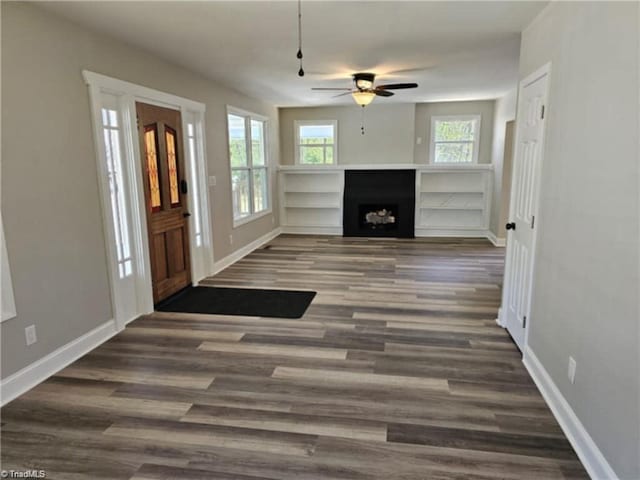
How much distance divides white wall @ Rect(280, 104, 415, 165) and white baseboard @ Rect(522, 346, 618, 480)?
5.61 m

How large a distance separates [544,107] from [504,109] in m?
4.36

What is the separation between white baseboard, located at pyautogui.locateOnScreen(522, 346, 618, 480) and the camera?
182 centimetres

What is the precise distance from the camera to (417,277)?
→ 5098mm

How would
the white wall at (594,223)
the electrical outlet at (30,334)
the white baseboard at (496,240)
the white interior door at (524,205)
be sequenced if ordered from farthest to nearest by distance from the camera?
the white baseboard at (496,240) → the white interior door at (524,205) → the electrical outlet at (30,334) → the white wall at (594,223)

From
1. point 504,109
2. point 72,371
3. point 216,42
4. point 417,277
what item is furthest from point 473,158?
point 72,371

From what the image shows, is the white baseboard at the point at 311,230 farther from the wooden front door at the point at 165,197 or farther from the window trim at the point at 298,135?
the wooden front door at the point at 165,197

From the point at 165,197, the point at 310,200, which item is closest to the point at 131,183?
the point at 165,197

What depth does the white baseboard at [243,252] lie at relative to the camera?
5.51 meters

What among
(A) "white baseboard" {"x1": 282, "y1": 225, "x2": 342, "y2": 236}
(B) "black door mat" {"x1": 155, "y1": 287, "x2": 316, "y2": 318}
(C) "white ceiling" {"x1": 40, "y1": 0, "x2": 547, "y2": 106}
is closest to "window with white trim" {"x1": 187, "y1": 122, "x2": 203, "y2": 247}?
(C) "white ceiling" {"x1": 40, "y1": 0, "x2": 547, "y2": 106}

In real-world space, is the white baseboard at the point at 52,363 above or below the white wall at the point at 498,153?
below

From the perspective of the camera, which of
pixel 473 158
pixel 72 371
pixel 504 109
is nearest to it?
pixel 72 371

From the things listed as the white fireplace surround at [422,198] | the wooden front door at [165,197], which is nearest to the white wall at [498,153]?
the white fireplace surround at [422,198]

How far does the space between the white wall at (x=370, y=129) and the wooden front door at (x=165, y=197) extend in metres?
3.98

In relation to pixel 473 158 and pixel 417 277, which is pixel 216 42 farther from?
pixel 473 158
